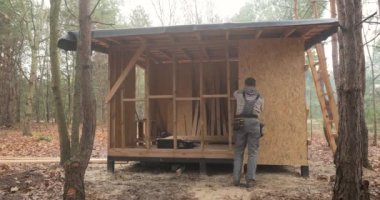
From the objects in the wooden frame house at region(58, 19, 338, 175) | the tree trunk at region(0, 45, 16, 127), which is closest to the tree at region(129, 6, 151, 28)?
the tree trunk at region(0, 45, 16, 127)

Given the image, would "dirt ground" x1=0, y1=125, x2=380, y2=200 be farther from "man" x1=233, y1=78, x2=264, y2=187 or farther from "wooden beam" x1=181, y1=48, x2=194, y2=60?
"wooden beam" x1=181, y1=48, x2=194, y2=60

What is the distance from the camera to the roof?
659 centimetres

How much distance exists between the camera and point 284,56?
751 centimetres

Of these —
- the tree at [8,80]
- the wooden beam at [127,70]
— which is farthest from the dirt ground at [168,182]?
the tree at [8,80]

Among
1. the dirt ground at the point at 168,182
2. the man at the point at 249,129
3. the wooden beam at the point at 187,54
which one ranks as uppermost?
the wooden beam at the point at 187,54

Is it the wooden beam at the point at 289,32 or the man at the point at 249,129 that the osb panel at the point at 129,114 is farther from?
the wooden beam at the point at 289,32

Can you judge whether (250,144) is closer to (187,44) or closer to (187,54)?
(187,44)

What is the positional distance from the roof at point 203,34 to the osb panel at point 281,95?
31 centimetres

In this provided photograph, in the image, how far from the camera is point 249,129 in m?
6.64

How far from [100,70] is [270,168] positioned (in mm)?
18568

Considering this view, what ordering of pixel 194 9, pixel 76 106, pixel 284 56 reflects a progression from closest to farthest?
pixel 76 106 → pixel 284 56 → pixel 194 9

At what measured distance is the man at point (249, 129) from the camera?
6629 millimetres

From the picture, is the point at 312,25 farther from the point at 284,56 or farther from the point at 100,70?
the point at 100,70

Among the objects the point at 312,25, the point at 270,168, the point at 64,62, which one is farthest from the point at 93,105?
the point at 64,62
